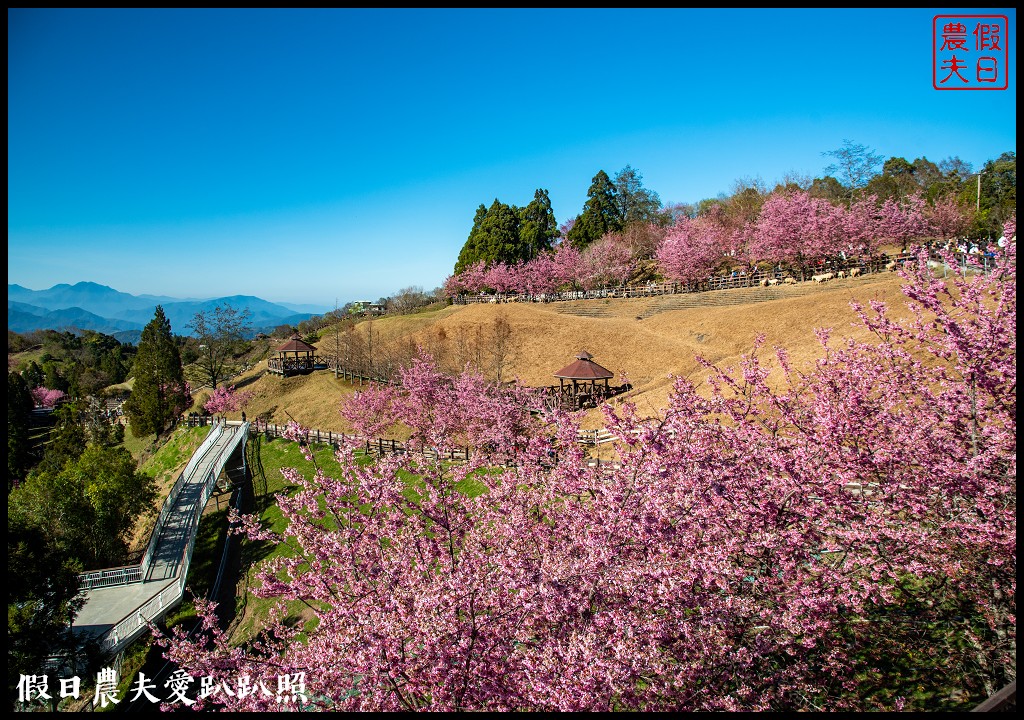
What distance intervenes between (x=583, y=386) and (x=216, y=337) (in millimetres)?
36984

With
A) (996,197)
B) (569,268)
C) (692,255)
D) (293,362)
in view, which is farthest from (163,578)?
(996,197)

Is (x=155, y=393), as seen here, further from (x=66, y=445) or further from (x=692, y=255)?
(x=692, y=255)

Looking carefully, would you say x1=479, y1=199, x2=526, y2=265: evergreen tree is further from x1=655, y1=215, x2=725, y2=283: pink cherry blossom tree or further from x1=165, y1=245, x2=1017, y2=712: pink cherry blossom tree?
x1=165, y1=245, x2=1017, y2=712: pink cherry blossom tree

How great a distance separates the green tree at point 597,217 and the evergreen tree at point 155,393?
129 ft

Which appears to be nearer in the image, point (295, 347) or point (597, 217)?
point (295, 347)

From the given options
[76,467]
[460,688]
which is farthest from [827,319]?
[76,467]

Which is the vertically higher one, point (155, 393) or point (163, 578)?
point (155, 393)

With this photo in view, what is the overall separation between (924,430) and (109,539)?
83.6ft

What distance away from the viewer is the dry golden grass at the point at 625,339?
2742cm

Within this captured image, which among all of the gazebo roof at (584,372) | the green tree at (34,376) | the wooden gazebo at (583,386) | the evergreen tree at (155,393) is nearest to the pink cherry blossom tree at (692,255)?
the wooden gazebo at (583,386)

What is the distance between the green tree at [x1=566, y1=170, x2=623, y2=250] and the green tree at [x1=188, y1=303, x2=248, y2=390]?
3510 cm

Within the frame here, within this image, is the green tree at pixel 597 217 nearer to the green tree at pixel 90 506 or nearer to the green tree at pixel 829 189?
the green tree at pixel 829 189

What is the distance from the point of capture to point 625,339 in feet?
119

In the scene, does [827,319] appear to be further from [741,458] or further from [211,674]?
[211,674]
